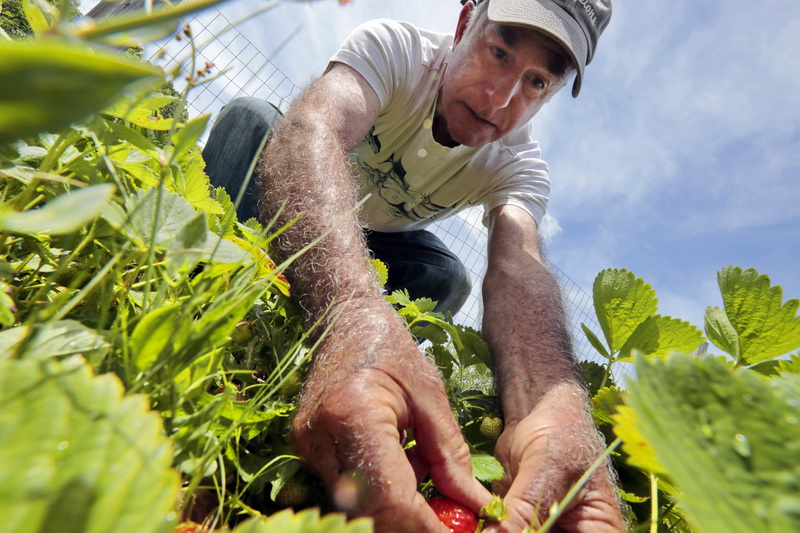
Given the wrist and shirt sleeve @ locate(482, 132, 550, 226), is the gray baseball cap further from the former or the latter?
the wrist

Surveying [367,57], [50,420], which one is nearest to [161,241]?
[50,420]

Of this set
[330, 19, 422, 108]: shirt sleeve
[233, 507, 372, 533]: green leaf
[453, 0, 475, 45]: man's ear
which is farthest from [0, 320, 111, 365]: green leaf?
[453, 0, 475, 45]: man's ear

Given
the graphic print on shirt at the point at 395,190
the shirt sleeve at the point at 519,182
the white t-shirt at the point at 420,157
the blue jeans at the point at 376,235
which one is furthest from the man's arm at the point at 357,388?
the shirt sleeve at the point at 519,182

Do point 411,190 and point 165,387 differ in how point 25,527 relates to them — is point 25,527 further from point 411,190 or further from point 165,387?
point 411,190

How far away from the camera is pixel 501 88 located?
56.4 inches

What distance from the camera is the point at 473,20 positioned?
5.14ft

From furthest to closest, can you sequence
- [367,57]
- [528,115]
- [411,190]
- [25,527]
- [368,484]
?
[411,190] → [528,115] → [367,57] → [368,484] → [25,527]

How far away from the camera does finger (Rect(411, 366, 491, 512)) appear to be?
410 millimetres

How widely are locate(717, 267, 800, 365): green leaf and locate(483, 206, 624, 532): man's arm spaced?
0.22 metres

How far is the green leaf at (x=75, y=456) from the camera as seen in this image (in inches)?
4.5

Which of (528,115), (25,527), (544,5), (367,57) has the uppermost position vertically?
(544,5)

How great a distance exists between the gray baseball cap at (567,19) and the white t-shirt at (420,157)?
271 millimetres

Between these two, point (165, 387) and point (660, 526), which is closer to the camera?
point (165, 387)

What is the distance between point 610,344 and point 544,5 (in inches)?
51.2
